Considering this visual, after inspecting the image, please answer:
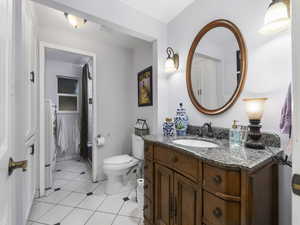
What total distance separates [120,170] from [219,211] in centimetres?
155

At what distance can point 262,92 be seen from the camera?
3.50ft

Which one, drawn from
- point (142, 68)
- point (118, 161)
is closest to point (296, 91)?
point (118, 161)

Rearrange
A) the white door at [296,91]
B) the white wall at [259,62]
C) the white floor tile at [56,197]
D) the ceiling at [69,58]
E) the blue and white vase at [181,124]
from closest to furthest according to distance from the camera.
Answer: the white door at [296,91]
the white wall at [259,62]
the blue and white vase at [181,124]
the white floor tile at [56,197]
the ceiling at [69,58]

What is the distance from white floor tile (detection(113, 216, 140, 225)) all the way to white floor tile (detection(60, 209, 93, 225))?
0.35 meters

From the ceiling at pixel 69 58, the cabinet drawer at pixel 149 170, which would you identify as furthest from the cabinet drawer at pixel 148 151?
the ceiling at pixel 69 58

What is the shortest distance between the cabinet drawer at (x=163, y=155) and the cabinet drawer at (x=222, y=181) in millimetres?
349

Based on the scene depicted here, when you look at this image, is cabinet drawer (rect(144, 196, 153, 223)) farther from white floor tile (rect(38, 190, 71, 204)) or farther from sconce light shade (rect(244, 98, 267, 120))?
white floor tile (rect(38, 190, 71, 204))

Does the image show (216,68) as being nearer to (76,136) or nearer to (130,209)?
(130,209)

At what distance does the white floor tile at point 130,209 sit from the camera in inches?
66.1

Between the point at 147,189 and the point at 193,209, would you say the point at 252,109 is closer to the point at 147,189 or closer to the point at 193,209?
the point at 193,209

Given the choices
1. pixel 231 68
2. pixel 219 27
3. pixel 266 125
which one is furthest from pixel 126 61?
pixel 266 125

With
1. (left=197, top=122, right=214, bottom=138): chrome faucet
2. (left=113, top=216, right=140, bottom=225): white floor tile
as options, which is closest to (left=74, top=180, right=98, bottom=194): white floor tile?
(left=113, top=216, right=140, bottom=225): white floor tile

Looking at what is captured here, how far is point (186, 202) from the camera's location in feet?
3.23

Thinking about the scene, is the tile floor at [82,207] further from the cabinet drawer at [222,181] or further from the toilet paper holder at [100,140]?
the cabinet drawer at [222,181]
